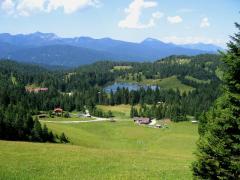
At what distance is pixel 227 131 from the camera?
22.6m

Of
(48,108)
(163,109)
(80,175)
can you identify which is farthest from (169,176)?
(48,108)

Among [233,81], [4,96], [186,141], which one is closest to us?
[233,81]

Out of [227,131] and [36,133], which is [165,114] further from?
[227,131]

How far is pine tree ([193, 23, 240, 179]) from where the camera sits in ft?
71.2

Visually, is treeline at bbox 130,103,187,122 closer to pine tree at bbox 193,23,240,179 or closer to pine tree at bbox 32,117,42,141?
pine tree at bbox 32,117,42,141

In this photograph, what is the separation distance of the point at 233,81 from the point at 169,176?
60.5 ft

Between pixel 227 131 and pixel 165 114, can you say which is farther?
pixel 165 114

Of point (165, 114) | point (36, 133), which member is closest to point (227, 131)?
point (36, 133)

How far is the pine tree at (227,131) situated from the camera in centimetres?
2169

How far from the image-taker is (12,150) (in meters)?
48.2

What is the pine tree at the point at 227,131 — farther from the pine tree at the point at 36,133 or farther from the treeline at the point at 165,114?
the treeline at the point at 165,114

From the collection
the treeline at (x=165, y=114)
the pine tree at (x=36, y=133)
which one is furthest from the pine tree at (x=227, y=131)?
the treeline at (x=165, y=114)

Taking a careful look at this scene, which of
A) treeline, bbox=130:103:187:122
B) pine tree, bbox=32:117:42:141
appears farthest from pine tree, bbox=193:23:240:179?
treeline, bbox=130:103:187:122

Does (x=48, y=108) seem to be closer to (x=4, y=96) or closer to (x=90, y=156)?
(x=4, y=96)
